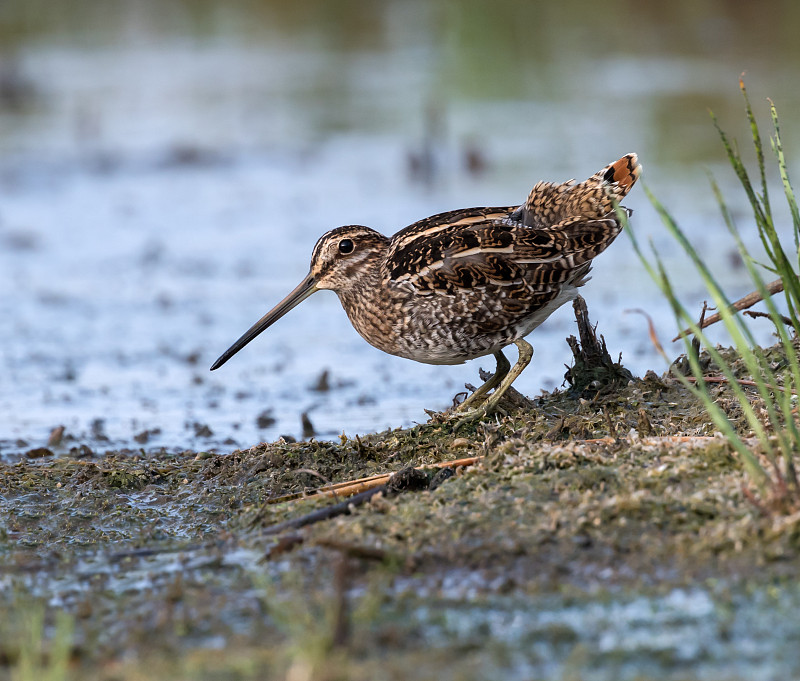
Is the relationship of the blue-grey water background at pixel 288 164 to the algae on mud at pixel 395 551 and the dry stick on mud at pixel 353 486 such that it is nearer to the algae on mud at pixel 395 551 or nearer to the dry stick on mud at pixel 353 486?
the algae on mud at pixel 395 551

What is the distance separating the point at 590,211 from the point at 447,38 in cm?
1342

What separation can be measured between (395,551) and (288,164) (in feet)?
31.2

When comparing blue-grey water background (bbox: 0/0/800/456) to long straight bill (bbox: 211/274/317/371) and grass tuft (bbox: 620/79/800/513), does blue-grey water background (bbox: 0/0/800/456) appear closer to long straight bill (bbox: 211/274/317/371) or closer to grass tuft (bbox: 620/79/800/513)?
long straight bill (bbox: 211/274/317/371)

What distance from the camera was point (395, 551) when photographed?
338 centimetres

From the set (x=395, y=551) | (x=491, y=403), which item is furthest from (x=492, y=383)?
(x=395, y=551)

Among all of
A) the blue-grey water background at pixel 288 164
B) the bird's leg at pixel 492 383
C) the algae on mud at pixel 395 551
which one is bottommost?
the algae on mud at pixel 395 551

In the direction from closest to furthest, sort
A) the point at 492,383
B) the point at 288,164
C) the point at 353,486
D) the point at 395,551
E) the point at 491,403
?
1. the point at 395,551
2. the point at 353,486
3. the point at 491,403
4. the point at 492,383
5. the point at 288,164

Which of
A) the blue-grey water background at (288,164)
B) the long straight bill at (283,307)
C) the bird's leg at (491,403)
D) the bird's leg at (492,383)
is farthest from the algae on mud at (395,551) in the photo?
the blue-grey water background at (288,164)

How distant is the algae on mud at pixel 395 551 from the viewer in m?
2.90

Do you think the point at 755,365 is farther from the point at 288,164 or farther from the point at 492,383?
the point at 288,164

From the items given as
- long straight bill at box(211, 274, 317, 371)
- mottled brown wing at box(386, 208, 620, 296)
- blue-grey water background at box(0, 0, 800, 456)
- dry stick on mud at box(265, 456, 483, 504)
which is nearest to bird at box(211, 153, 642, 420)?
mottled brown wing at box(386, 208, 620, 296)

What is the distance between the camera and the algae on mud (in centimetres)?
290

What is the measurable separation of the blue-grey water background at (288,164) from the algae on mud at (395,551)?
142 cm

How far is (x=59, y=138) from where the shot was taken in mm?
13305
